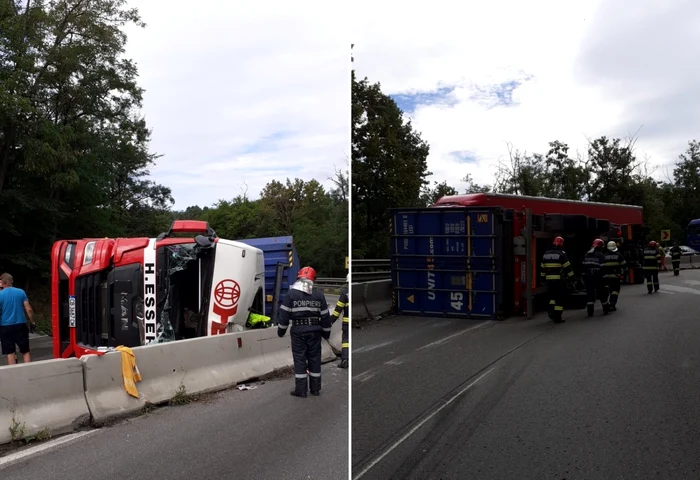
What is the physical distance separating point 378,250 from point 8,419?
9.74 feet

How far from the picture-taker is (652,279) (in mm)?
1374

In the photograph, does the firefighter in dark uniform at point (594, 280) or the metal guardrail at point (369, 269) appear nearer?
the metal guardrail at point (369, 269)

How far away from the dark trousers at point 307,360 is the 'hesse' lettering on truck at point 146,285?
1.84ft

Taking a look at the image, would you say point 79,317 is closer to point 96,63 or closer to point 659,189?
point 96,63

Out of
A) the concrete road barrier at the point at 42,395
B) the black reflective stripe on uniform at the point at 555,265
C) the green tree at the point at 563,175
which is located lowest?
the concrete road barrier at the point at 42,395

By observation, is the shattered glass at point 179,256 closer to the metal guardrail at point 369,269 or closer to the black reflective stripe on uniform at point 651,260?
the metal guardrail at point 369,269

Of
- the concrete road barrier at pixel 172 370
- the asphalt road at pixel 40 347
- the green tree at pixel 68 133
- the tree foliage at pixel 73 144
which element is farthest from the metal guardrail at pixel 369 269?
the asphalt road at pixel 40 347

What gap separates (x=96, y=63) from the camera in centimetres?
265

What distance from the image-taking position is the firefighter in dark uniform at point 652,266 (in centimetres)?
131

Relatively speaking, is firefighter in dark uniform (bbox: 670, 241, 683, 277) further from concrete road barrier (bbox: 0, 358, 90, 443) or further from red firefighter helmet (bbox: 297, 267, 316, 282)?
concrete road barrier (bbox: 0, 358, 90, 443)

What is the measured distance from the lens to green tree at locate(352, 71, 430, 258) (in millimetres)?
1229

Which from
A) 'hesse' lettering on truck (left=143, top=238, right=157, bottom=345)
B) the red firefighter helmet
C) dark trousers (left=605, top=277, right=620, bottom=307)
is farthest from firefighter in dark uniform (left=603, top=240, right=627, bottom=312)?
'hesse' lettering on truck (left=143, top=238, right=157, bottom=345)

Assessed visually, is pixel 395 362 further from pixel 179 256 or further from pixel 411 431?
pixel 179 256

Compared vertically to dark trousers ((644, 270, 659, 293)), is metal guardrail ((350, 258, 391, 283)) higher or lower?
higher
